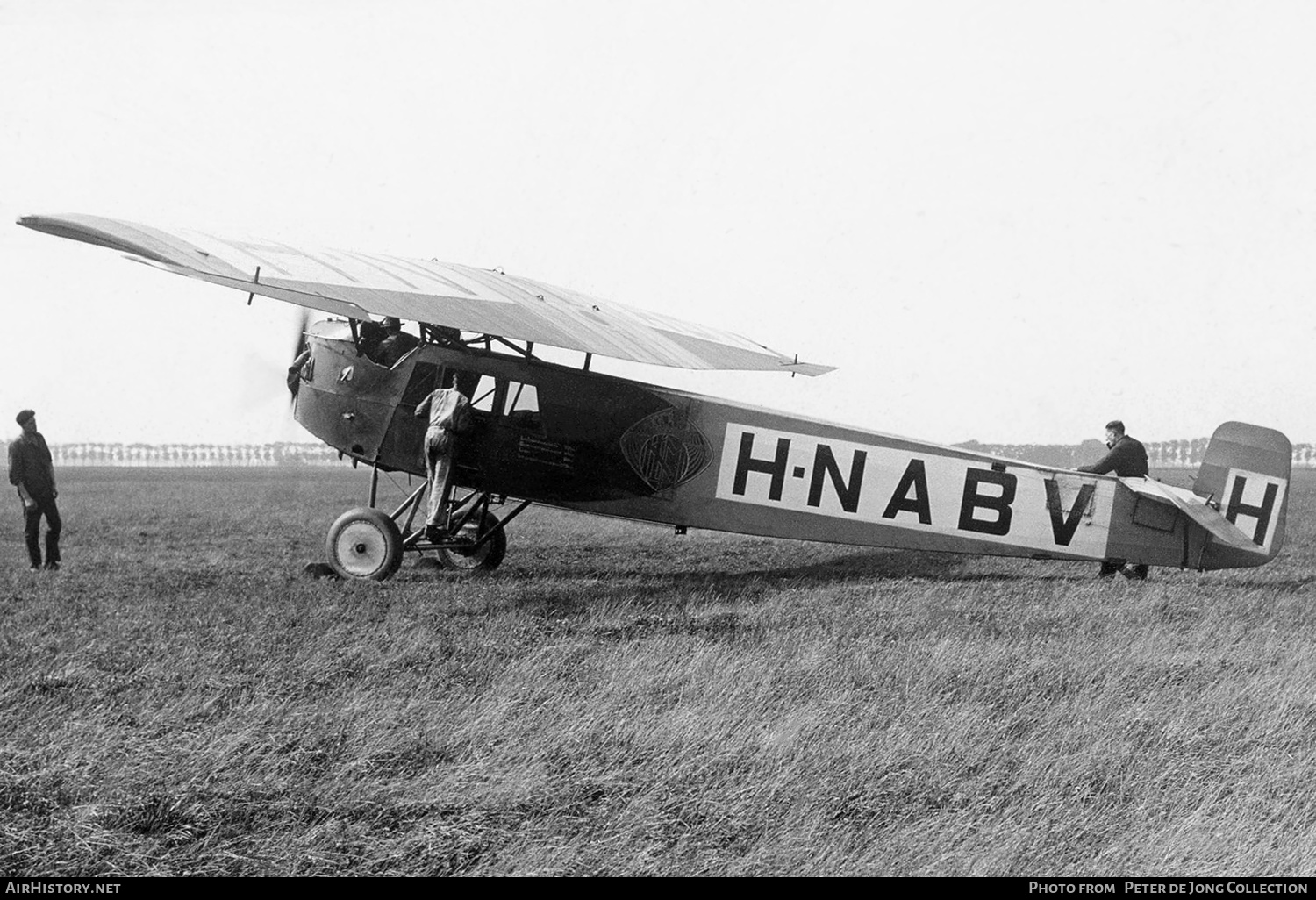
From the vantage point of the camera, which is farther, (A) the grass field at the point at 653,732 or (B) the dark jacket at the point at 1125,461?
(B) the dark jacket at the point at 1125,461

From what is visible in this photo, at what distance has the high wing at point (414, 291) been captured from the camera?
26.1 feet

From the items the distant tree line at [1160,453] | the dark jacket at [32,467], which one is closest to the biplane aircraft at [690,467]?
the dark jacket at [32,467]

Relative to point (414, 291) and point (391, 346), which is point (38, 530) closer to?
point (391, 346)

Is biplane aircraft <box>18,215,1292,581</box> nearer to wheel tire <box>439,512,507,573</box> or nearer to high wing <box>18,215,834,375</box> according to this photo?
high wing <box>18,215,834,375</box>

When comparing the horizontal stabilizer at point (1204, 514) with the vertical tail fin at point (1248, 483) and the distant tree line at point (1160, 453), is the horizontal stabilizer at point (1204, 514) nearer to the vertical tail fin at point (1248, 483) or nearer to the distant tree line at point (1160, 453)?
the vertical tail fin at point (1248, 483)

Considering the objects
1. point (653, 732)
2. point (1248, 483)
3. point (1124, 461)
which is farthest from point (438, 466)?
point (1248, 483)

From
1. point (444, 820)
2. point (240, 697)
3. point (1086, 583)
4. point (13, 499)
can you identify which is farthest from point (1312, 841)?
point (13, 499)

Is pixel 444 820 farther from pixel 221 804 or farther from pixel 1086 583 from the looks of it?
pixel 1086 583

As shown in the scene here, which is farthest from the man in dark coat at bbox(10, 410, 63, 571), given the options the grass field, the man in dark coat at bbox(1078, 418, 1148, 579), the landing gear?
the man in dark coat at bbox(1078, 418, 1148, 579)

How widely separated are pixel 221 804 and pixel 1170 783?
371 centimetres

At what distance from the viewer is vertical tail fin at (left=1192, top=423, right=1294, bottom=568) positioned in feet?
32.3

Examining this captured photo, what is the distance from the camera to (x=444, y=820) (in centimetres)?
380

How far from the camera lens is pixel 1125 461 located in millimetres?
10891
